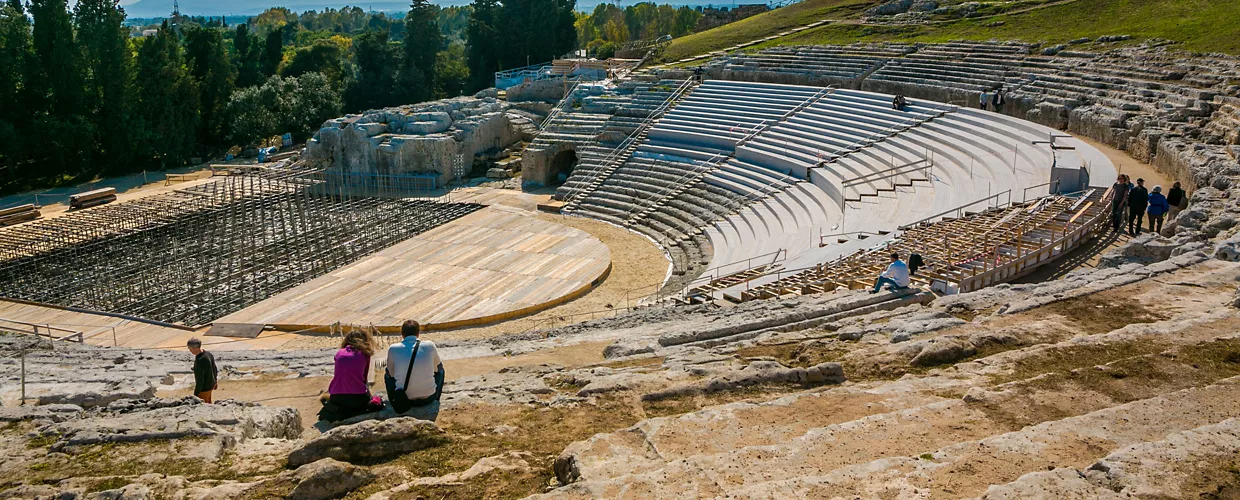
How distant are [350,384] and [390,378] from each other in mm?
336

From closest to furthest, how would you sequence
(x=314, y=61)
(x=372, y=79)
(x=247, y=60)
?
(x=372, y=79)
(x=247, y=60)
(x=314, y=61)

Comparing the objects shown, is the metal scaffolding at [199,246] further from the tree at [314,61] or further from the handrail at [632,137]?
the tree at [314,61]

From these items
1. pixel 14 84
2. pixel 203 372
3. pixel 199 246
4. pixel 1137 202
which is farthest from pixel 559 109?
pixel 203 372

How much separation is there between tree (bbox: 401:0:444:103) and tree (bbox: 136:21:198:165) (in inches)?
503

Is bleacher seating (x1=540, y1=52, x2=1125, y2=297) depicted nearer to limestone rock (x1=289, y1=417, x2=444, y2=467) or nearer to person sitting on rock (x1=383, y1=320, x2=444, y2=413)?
person sitting on rock (x1=383, y1=320, x2=444, y2=413)

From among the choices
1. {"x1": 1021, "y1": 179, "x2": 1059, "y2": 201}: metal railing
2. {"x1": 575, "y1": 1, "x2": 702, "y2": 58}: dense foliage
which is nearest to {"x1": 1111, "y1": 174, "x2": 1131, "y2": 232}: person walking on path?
{"x1": 1021, "y1": 179, "x2": 1059, "y2": 201}: metal railing

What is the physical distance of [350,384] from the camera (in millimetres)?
7398

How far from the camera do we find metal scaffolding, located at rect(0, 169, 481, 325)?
20141 millimetres

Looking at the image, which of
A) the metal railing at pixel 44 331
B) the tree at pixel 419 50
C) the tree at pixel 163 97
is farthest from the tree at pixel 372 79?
the metal railing at pixel 44 331

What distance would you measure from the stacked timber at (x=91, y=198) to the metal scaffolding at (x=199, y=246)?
1806 mm

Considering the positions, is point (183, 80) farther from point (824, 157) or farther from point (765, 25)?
point (824, 157)

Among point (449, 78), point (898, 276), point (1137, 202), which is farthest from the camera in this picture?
point (449, 78)

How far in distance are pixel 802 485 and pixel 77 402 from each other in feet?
24.5

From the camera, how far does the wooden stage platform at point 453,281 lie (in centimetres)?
1873
